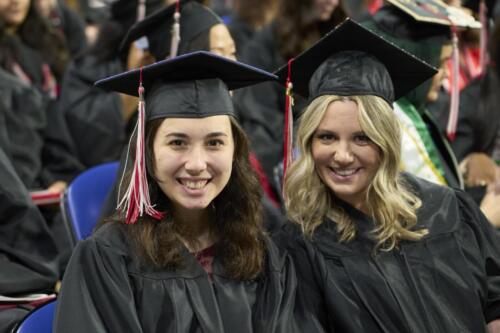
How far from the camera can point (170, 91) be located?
2238 millimetres

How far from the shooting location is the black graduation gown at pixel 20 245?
2672 millimetres

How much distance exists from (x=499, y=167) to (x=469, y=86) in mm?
532

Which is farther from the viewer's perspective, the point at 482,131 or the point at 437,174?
the point at 482,131

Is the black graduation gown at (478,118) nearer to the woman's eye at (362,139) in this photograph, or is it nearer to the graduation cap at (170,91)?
the woman's eye at (362,139)

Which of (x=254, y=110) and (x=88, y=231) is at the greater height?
(x=254, y=110)

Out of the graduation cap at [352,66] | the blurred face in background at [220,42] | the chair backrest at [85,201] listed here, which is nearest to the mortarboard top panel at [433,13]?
the graduation cap at [352,66]

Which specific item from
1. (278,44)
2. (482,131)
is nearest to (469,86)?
(482,131)

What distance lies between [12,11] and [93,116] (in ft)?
2.26

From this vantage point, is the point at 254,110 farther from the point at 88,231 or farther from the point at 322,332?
the point at 322,332

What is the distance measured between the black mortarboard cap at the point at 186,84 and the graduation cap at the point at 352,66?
21cm

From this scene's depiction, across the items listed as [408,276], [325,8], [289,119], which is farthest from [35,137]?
[408,276]

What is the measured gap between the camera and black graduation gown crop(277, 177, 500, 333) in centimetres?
237

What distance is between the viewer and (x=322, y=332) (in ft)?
7.53

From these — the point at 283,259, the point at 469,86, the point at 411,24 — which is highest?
the point at 411,24
